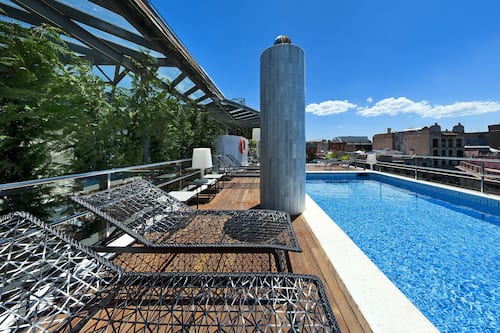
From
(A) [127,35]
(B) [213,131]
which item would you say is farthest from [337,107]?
(A) [127,35]

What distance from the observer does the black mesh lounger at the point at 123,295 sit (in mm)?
1016

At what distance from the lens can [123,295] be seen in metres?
1.26

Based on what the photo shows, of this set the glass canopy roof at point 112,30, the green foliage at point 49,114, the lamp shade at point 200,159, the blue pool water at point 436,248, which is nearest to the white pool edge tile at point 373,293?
the blue pool water at point 436,248

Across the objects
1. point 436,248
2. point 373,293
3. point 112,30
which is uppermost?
point 112,30

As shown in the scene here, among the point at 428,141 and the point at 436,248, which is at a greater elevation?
the point at 428,141

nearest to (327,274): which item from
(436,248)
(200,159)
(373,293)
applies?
(373,293)

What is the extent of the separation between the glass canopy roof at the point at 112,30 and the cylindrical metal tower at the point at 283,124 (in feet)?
6.83

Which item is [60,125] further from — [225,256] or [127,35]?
[127,35]

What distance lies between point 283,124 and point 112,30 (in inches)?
145

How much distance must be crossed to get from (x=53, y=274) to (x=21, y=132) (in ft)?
6.39

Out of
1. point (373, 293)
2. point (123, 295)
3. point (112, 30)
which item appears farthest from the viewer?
point (112, 30)

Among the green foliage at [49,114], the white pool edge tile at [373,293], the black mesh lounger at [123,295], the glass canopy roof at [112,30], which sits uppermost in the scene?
the glass canopy roof at [112,30]

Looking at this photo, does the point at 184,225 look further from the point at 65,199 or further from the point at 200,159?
the point at 200,159

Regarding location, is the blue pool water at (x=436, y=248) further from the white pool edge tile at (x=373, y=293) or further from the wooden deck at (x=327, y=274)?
the wooden deck at (x=327, y=274)
